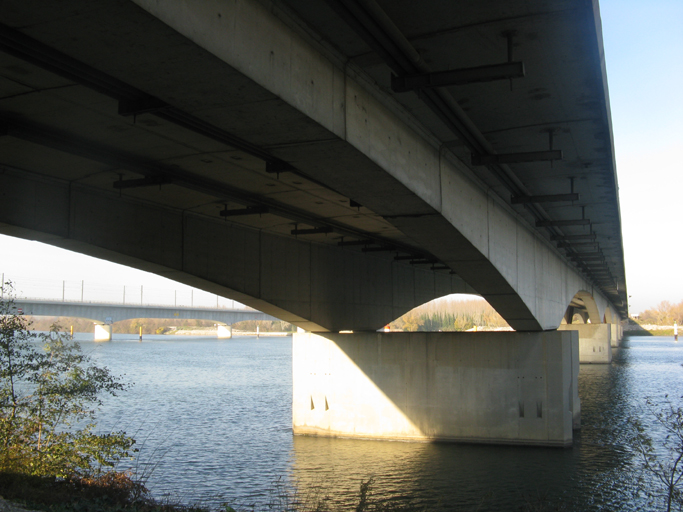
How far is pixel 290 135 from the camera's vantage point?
7.67 metres

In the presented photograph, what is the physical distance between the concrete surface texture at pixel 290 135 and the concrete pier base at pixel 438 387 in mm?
1637

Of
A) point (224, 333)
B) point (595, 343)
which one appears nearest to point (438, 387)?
point (595, 343)

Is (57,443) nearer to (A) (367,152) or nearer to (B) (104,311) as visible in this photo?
(A) (367,152)

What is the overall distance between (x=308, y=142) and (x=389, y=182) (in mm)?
2237

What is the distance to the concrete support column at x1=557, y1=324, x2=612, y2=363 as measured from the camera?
6650cm

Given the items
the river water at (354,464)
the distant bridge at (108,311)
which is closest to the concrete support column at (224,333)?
the distant bridge at (108,311)

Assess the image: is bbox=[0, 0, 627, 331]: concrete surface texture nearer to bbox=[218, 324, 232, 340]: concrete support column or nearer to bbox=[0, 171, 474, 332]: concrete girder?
bbox=[0, 171, 474, 332]: concrete girder

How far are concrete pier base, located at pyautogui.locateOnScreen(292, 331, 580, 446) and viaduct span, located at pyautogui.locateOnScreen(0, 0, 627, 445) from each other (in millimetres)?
74

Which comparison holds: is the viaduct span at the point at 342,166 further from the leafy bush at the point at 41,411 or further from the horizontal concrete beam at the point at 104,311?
the horizontal concrete beam at the point at 104,311

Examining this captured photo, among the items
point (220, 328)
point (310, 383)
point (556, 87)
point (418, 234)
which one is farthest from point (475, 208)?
point (220, 328)

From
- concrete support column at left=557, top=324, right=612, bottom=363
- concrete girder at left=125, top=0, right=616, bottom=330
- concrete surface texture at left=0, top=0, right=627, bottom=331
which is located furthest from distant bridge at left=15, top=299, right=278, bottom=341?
concrete girder at left=125, top=0, right=616, bottom=330

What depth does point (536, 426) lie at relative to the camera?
21875mm

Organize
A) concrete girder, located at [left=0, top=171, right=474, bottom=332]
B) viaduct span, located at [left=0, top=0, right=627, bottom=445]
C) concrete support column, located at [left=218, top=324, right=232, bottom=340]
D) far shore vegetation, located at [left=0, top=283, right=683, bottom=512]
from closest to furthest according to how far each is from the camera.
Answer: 1. viaduct span, located at [left=0, top=0, right=627, bottom=445]
2. far shore vegetation, located at [left=0, top=283, right=683, bottom=512]
3. concrete girder, located at [left=0, top=171, right=474, bottom=332]
4. concrete support column, located at [left=218, top=324, right=232, bottom=340]

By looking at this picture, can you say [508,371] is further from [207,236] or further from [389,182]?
[389,182]
